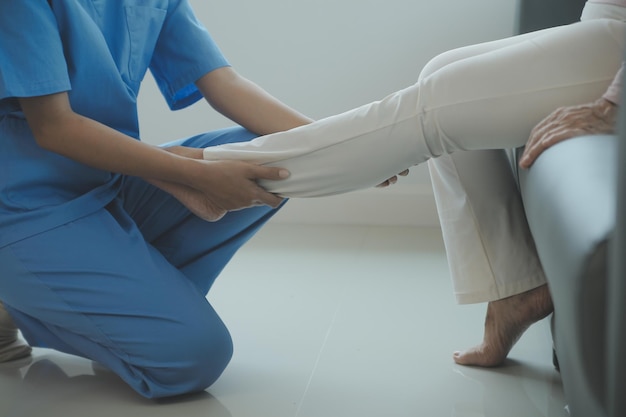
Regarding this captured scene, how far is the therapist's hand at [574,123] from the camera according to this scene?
1.04 m

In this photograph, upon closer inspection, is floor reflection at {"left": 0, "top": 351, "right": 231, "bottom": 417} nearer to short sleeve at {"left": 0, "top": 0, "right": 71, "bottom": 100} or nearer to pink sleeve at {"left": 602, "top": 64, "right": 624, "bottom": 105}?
short sleeve at {"left": 0, "top": 0, "right": 71, "bottom": 100}

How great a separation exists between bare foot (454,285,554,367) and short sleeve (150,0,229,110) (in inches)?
27.0

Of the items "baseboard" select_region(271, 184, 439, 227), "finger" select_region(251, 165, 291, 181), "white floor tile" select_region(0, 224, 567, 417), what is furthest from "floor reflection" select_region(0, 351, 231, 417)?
"baseboard" select_region(271, 184, 439, 227)

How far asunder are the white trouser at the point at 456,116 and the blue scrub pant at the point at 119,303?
236 millimetres

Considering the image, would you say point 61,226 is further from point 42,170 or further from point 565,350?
point 565,350

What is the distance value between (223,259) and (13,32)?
1.83 ft

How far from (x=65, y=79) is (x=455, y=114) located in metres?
0.59

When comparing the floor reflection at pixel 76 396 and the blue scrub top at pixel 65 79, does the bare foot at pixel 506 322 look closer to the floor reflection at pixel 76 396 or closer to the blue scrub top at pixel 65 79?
the floor reflection at pixel 76 396

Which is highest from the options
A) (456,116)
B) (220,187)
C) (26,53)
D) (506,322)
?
(26,53)

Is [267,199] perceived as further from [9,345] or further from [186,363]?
[9,345]

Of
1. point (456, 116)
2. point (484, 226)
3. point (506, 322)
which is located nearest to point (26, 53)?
point (456, 116)

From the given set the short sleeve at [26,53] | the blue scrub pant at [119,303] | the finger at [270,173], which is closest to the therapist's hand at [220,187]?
the finger at [270,173]

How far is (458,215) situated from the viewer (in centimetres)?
140

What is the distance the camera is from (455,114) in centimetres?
117
